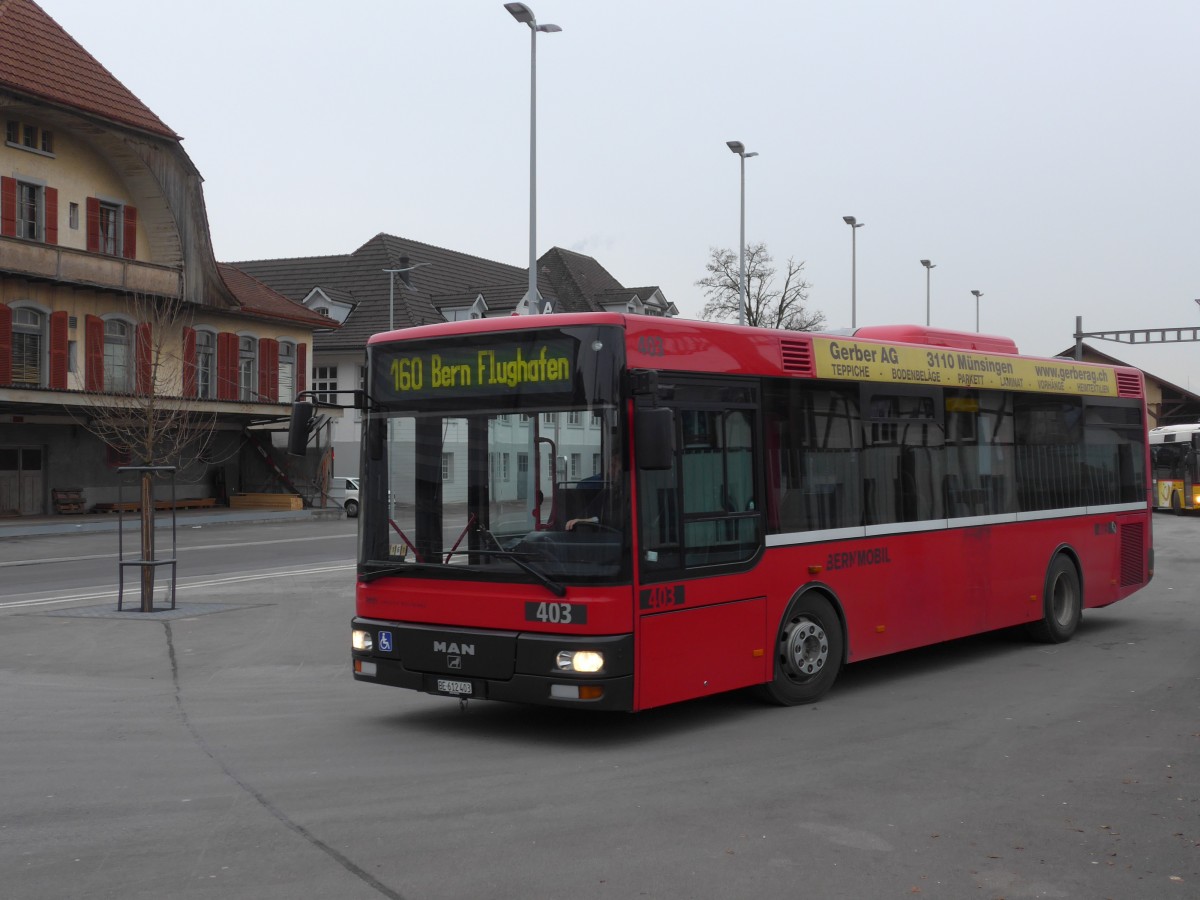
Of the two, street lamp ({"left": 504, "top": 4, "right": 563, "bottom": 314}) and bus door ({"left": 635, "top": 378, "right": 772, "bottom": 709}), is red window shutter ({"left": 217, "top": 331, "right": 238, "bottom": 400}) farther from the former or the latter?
bus door ({"left": 635, "top": 378, "right": 772, "bottom": 709})

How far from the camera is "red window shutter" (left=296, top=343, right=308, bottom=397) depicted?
176 ft

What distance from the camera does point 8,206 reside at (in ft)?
133

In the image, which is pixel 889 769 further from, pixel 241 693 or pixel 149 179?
pixel 149 179

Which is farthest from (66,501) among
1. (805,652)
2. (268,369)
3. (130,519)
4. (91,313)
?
(805,652)

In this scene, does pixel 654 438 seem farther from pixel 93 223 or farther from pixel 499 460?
pixel 93 223

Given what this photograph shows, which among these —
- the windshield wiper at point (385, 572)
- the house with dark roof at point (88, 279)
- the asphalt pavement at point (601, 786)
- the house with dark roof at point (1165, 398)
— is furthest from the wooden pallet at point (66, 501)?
the house with dark roof at point (1165, 398)

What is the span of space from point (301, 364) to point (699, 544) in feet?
154

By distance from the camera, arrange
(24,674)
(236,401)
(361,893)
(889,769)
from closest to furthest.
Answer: (361,893) → (889,769) → (24,674) → (236,401)

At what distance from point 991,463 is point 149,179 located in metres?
38.9

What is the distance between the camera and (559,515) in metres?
8.41

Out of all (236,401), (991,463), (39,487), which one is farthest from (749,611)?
(236,401)

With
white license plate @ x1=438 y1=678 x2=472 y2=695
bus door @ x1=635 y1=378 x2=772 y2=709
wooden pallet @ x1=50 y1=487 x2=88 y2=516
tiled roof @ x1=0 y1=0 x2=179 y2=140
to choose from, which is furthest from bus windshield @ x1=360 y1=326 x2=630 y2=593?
wooden pallet @ x1=50 y1=487 x2=88 y2=516

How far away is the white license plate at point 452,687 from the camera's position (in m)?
8.62

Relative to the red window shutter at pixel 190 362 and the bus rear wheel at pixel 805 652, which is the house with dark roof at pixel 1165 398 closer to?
the red window shutter at pixel 190 362
